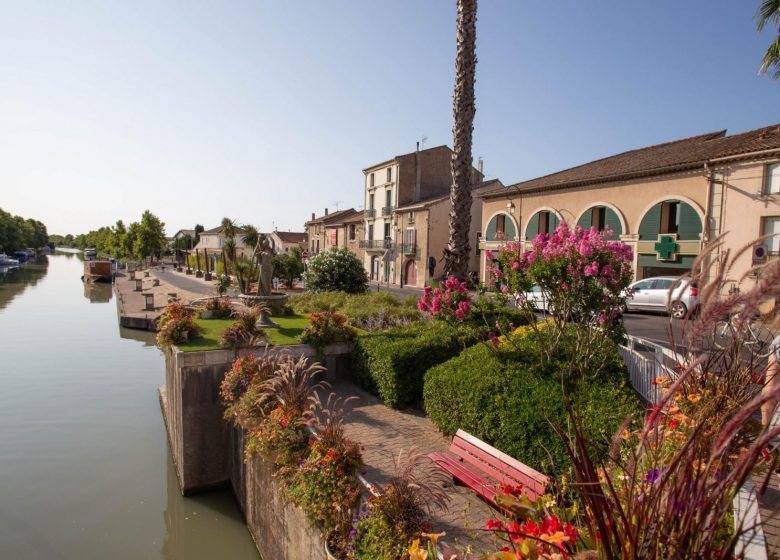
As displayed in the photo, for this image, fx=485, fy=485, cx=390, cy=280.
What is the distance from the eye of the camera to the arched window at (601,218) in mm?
25000

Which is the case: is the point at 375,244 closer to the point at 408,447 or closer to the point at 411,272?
the point at 411,272

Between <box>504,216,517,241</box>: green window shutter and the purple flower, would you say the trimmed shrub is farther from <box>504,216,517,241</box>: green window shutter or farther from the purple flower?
<box>504,216,517,241</box>: green window shutter

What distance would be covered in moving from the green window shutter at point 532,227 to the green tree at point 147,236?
62.9m

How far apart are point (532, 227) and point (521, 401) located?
25126 millimetres

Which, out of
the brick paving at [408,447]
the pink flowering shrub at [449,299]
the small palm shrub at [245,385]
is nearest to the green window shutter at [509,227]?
the pink flowering shrub at [449,299]

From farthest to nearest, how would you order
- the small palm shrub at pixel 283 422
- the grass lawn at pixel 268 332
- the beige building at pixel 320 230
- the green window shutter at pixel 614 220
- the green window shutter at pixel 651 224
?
1. the beige building at pixel 320 230
2. the green window shutter at pixel 614 220
3. the green window shutter at pixel 651 224
4. the grass lawn at pixel 268 332
5. the small palm shrub at pixel 283 422

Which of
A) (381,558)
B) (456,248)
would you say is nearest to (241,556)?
(381,558)

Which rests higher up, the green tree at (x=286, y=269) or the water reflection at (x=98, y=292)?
the green tree at (x=286, y=269)

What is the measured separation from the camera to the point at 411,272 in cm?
4147

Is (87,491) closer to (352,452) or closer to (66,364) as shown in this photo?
(352,452)

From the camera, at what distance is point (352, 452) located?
17.1 feet

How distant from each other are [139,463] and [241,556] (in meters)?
4.12

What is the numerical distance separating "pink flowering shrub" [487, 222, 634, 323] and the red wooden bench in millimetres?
2610

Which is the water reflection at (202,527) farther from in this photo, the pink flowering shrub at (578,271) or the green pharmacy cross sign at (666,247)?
the green pharmacy cross sign at (666,247)
